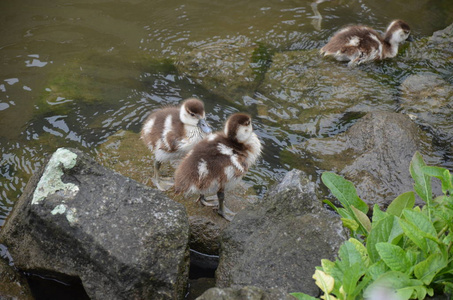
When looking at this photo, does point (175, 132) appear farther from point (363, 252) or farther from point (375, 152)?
point (363, 252)

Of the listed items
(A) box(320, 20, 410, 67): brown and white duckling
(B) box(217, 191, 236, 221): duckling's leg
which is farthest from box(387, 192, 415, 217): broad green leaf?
(A) box(320, 20, 410, 67): brown and white duckling

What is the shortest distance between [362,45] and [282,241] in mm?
3714

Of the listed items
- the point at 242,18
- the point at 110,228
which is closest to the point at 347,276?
the point at 110,228

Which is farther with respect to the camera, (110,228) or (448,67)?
(448,67)

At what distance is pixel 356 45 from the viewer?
594 centimetres

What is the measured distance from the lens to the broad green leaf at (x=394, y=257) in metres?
2.13

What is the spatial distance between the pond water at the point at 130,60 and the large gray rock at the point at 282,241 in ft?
3.75

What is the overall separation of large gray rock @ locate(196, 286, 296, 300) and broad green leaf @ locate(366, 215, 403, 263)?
0.42 m

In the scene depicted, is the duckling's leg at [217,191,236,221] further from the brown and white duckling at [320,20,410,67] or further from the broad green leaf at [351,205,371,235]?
the brown and white duckling at [320,20,410,67]

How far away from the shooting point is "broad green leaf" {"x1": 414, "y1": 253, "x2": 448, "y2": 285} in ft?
6.84

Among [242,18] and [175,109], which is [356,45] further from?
[175,109]

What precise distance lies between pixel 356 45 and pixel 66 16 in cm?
395

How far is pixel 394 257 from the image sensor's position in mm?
2137

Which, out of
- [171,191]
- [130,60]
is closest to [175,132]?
[171,191]
